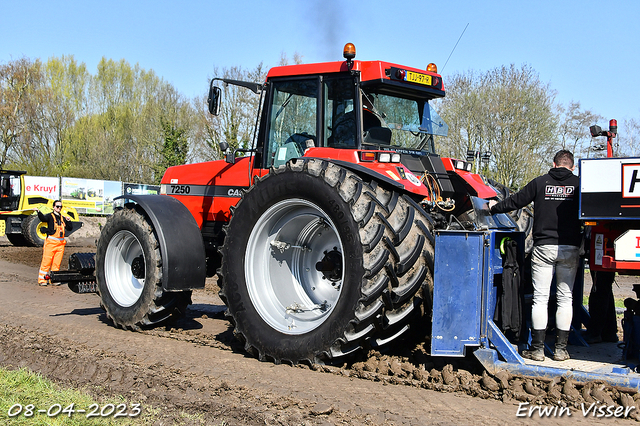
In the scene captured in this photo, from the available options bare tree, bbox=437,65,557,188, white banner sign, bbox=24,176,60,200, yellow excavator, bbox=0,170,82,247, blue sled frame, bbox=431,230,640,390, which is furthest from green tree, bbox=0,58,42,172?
blue sled frame, bbox=431,230,640,390

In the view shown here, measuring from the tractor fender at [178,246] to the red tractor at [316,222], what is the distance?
0.05 ft

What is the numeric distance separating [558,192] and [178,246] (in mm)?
3800

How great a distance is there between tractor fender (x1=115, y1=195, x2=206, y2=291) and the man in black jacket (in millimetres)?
3383

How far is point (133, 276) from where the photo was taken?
280 inches

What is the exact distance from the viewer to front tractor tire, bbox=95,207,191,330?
6.31 m

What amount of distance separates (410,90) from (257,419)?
3607 millimetres

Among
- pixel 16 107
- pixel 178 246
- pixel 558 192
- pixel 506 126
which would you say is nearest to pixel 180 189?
pixel 178 246

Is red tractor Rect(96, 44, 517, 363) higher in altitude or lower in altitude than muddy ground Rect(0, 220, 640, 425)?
higher

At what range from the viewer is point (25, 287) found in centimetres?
1054

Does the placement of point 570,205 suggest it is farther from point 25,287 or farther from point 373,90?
point 25,287

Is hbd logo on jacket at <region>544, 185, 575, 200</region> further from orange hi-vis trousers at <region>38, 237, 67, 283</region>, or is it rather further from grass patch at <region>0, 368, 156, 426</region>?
orange hi-vis trousers at <region>38, 237, 67, 283</region>

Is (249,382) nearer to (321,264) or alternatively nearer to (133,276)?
(321,264)

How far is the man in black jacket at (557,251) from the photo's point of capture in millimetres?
4602

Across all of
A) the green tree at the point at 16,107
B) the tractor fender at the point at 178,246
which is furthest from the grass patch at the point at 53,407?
the green tree at the point at 16,107
